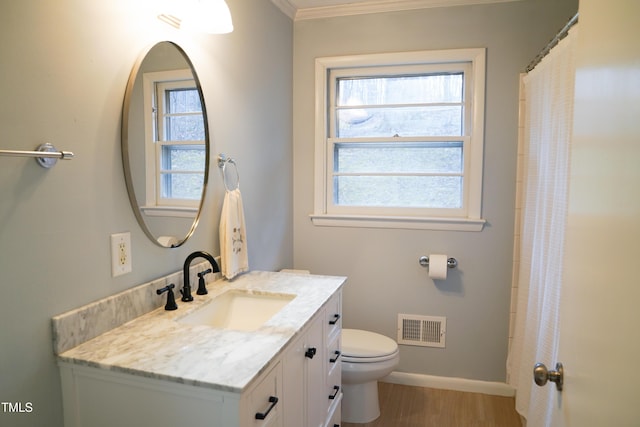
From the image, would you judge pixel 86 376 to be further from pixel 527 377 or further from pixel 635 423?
pixel 527 377

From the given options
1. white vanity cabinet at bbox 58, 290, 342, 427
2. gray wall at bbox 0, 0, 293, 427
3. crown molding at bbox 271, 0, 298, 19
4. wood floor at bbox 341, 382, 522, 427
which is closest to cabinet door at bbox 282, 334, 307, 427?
white vanity cabinet at bbox 58, 290, 342, 427

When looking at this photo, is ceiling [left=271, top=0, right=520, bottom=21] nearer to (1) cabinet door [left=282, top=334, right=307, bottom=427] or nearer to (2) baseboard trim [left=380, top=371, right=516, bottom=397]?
(1) cabinet door [left=282, top=334, right=307, bottom=427]

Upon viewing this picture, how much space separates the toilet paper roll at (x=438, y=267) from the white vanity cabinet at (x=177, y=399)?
4.70ft

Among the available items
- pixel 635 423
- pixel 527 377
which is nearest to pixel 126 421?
pixel 635 423

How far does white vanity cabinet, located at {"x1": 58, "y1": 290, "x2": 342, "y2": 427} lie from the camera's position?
3.50 feet

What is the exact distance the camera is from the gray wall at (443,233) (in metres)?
2.62

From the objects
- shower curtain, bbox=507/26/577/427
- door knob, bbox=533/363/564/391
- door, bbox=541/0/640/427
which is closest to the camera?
door, bbox=541/0/640/427

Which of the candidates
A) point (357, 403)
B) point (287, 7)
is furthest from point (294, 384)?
point (287, 7)

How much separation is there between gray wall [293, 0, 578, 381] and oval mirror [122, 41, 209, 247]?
1.25 metres

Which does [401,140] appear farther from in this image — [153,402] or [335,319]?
[153,402]

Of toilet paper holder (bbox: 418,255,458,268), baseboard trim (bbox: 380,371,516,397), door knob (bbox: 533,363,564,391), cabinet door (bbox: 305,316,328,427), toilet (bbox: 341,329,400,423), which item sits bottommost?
baseboard trim (bbox: 380,371,516,397)

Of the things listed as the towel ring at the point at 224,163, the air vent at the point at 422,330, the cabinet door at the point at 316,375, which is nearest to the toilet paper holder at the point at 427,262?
the air vent at the point at 422,330

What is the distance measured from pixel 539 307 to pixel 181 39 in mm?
1959

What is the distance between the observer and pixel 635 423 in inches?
25.3
